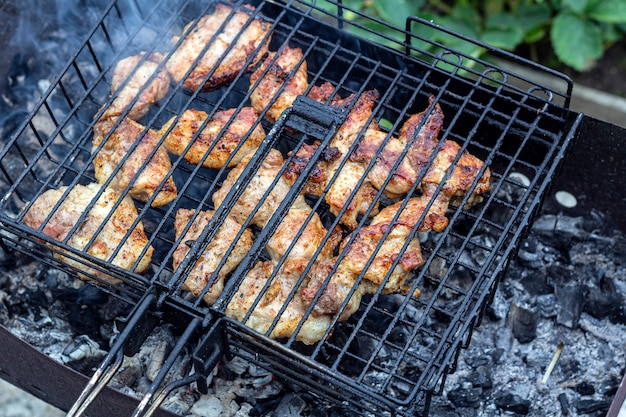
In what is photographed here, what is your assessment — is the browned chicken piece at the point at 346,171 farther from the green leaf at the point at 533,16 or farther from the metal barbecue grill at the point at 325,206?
the green leaf at the point at 533,16

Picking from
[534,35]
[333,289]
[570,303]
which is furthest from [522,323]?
[534,35]

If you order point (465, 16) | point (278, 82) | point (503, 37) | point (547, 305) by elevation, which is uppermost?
point (465, 16)

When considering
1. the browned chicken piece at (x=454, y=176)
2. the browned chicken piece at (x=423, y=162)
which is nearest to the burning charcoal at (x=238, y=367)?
the browned chicken piece at (x=423, y=162)

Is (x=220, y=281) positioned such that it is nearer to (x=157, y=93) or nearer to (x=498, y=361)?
(x=157, y=93)

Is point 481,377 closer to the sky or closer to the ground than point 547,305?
closer to the ground

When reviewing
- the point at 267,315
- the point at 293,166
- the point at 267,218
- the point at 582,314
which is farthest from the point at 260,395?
the point at 582,314

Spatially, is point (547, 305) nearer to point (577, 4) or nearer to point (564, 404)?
point (564, 404)
